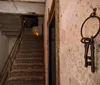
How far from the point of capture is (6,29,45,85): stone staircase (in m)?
4.18

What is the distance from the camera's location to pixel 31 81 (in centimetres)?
419

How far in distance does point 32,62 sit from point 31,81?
2.94ft

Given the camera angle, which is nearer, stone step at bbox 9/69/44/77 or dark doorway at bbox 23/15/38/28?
stone step at bbox 9/69/44/77

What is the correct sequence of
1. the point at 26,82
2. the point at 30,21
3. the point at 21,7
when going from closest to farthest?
the point at 26,82 < the point at 21,7 < the point at 30,21

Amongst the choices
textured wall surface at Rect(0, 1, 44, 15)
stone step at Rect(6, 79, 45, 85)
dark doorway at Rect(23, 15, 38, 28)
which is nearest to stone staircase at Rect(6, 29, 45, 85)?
stone step at Rect(6, 79, 45, 85)

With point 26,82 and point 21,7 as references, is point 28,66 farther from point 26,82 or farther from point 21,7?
point 21,7

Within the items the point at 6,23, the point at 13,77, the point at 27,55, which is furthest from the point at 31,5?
the point at 6,23

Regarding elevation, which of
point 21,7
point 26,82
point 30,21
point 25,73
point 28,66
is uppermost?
point 30,21

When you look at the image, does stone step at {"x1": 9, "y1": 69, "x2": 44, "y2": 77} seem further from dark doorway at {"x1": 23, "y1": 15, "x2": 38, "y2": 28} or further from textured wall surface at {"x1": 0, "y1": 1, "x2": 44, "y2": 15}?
dark doorway at {"x1": 23, "y1": 15, "x2": 38, "y2": 28}

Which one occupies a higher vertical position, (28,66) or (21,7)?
(21,7)

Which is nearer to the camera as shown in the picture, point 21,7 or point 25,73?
point 25,73

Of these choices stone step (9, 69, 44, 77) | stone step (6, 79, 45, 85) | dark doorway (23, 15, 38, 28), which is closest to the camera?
stone step (6, 79, 45, 85)

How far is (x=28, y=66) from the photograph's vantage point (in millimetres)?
4766

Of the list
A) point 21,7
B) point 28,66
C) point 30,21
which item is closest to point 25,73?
point 28,66
